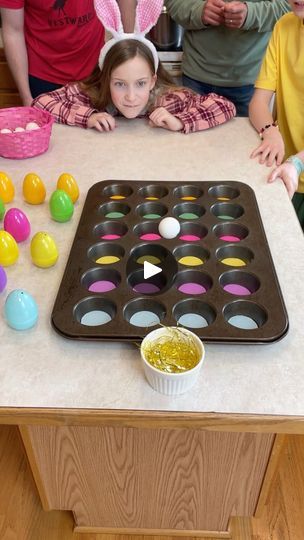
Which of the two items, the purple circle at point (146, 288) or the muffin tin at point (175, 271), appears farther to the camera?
→ the purple circle at point (146, 288)

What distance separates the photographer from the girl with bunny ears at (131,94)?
1.35 metres

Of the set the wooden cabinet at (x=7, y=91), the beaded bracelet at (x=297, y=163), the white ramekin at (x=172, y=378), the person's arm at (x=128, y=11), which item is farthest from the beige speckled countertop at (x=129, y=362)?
the wooden cabinet at (x=7, y=91)

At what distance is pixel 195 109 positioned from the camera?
57.9 inches

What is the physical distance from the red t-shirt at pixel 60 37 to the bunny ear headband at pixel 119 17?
308 mm

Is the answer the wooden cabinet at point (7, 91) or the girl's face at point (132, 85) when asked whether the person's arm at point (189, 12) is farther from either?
the wooden cabinet at point (7, 91)

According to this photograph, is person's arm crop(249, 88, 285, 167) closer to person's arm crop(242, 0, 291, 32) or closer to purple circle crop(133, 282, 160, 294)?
person's arm crop(242, 0, 291, 32)

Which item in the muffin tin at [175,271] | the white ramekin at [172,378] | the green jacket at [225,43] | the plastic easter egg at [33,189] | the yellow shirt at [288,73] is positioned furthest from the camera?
the green jacket at [225,43]

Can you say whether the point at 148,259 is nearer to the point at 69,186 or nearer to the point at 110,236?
the point at 110,236

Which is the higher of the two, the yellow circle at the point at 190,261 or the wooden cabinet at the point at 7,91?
the yellow circle at the point at 190,261

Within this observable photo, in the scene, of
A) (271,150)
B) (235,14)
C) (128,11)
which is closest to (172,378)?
(271,150)

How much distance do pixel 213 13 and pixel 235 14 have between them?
8 centimetres

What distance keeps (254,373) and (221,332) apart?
0.08 meters

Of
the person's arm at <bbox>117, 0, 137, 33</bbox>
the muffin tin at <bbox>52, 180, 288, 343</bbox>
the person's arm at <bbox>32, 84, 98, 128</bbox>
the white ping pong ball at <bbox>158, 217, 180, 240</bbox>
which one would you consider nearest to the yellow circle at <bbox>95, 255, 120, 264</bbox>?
the muffin tin at <bbox>52, 180, 288, 343</bbox>

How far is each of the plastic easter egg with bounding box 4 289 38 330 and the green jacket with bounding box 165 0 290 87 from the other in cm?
124
